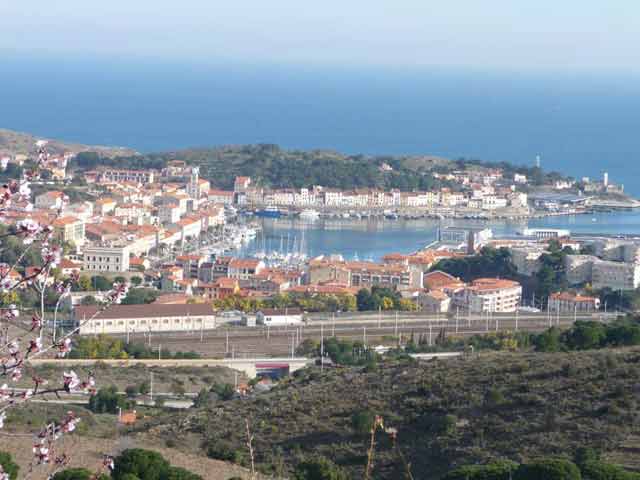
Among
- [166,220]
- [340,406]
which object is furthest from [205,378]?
[166,220]

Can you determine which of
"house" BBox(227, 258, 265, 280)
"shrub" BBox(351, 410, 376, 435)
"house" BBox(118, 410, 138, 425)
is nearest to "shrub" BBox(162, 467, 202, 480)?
"shrub" BBox(351, 410, 376, 435)

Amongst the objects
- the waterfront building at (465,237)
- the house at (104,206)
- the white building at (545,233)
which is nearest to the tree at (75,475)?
the waterfront building at (465,237)

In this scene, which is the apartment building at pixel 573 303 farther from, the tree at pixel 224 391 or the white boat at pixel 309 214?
the white boat at pixel 309 214

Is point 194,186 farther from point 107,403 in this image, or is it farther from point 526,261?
point 107,403

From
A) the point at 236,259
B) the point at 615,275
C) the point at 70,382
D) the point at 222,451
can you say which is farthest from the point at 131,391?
the point at 615,275

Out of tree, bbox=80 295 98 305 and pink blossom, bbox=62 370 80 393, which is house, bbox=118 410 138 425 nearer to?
tree, bbox=80 295 98 305

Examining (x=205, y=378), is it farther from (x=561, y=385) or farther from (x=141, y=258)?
(x=141, y=258)
